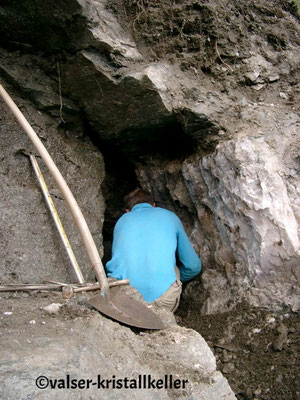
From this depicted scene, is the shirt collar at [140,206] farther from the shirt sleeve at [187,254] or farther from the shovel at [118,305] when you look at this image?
the shovel at [118,305]

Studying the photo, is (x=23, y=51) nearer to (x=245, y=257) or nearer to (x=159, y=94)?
(x=159, y=94)

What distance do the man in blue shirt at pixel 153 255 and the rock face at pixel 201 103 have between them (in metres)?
0.21

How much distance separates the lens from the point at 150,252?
324cm

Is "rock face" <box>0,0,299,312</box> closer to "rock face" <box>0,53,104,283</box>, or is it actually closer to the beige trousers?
"rock face" <box>0,53,104,283</box>

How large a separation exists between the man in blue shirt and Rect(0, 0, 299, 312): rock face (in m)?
0.21

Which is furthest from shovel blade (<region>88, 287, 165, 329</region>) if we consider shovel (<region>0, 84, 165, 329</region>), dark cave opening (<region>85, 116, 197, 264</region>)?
dark cave opening (<region>85, 116, 197, 264</region>)

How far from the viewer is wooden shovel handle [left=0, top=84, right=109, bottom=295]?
2710mm

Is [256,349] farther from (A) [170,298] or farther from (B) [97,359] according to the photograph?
(B) [97,359]

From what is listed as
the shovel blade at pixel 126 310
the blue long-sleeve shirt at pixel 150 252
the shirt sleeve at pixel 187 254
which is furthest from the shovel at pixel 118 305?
the shirt sleeve at pixel 187 254

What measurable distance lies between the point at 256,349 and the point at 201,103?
201cm

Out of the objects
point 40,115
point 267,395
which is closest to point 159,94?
→ point 40,115

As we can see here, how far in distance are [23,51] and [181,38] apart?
1392 millimetres

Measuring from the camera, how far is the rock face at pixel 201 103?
3.07 metres

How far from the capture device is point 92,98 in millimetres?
3580
